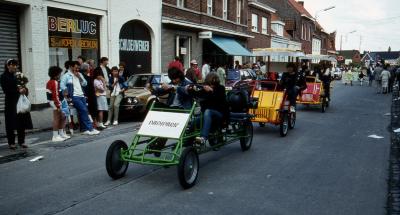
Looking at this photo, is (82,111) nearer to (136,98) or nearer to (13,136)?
(13,136)

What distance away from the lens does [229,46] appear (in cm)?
2831

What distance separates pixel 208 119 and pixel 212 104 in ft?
1.43

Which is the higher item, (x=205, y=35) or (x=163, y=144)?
(x=205, y=35)

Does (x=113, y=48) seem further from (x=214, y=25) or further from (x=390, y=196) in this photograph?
(x=390, y=196)

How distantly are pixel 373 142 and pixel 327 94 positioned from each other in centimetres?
712

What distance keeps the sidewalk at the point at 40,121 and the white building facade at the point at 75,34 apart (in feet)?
3.63

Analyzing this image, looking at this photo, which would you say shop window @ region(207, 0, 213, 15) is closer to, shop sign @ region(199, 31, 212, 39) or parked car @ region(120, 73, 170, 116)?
shop sign @ region(199, 31, 212, 39)

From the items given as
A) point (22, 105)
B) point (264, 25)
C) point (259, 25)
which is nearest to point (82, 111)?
point (22, 105)

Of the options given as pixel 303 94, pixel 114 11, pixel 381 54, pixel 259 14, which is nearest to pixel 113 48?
pixel 114 11

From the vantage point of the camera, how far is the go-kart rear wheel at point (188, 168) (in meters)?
5.40

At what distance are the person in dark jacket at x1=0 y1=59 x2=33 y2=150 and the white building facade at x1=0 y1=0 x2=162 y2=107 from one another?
5.83m

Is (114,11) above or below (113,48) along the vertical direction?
above

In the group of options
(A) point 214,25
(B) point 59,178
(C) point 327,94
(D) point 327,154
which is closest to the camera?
(B) point 59,178

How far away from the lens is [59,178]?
6082mm
